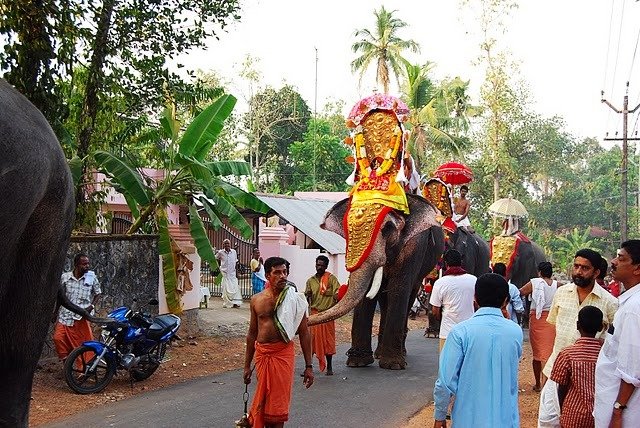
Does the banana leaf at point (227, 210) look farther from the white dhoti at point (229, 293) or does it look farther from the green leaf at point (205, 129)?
the white dhoti at point (229, 293)

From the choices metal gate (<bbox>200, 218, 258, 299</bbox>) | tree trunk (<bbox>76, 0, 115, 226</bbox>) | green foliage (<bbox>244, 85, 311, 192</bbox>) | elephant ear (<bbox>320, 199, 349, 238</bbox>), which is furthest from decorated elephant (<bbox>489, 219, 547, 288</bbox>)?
green foliage (<bbox>244, 85, 311, 192</bbox>)

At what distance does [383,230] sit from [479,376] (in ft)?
18.7

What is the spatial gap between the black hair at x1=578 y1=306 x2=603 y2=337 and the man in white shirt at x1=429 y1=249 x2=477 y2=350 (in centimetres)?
238

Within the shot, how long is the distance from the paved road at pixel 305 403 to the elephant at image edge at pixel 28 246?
3.34 metres

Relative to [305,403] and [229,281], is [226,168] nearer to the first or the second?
[305,403]

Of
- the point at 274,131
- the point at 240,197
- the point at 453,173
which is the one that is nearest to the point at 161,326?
the point at 240,197

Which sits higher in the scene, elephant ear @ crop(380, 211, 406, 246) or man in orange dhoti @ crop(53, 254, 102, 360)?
elephant ear @ crop(380, 211, 406, 246)

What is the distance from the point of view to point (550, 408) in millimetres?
5074

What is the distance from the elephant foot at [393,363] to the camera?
9812 mm

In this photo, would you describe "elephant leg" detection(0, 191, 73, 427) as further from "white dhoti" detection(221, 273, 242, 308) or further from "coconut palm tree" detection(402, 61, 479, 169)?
"coconut palm tree" detection(402, 61, 479, 169)

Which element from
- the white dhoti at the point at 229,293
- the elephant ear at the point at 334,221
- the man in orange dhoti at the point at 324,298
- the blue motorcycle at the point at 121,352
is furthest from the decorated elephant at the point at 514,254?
the blue motorcycle at the point at 121,352

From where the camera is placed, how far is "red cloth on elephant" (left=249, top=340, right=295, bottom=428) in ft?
18.6

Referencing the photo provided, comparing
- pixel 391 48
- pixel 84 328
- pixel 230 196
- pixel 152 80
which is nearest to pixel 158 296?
pixel 230 196

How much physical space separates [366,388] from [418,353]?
3.19 meters
